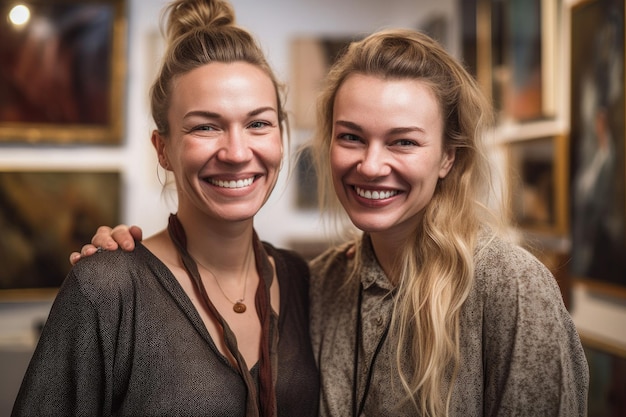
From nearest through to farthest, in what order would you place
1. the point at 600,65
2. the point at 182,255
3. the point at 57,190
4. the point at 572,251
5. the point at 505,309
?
the point at 505,309 → the point at 182,255 → the point at 600,65 → the point at 572,251 → the point at 57,190

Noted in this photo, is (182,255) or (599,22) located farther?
(599,22)

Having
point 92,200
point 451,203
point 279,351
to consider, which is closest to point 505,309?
point 451,203

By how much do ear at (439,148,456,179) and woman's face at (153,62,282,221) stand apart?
49cm

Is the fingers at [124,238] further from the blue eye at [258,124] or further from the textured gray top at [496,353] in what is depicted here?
the textured gray top at [496,353]

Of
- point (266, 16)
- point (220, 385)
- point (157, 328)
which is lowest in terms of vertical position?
point (220, 385)

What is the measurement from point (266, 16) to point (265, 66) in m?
2.84

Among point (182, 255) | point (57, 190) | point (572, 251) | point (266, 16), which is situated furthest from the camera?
point (266, 16)

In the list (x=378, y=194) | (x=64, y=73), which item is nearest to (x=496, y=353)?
(x=378, y=194)

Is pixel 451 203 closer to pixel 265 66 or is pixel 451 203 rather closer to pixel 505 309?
pixel 505 309

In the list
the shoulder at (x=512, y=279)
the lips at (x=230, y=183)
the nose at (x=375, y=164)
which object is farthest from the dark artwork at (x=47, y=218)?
the shoulder at (x=512, y=279)

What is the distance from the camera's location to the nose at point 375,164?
1.84 m

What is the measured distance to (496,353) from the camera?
174cm

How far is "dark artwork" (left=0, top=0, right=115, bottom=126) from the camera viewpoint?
421 cm

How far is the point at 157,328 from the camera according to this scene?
1789mm
